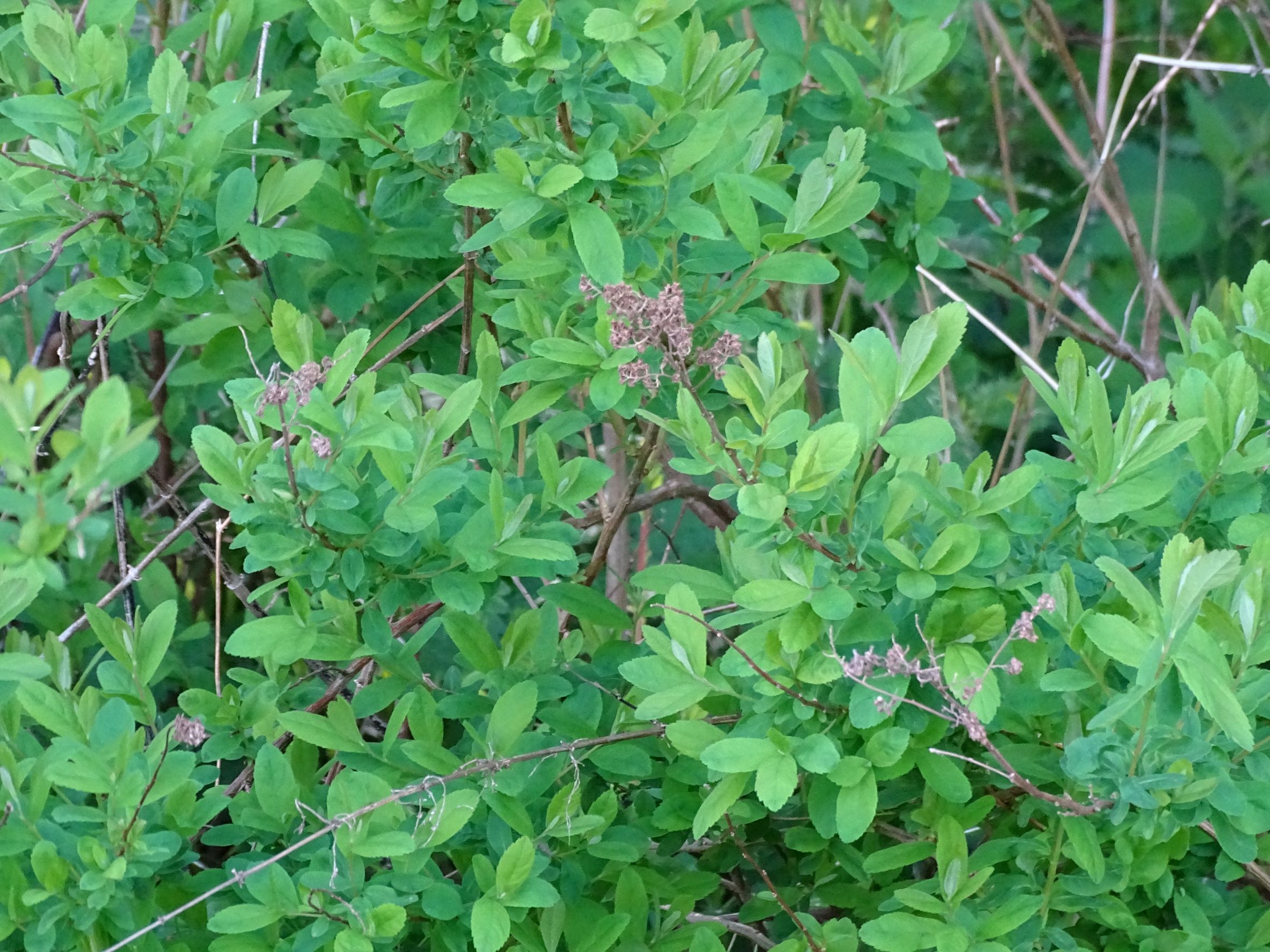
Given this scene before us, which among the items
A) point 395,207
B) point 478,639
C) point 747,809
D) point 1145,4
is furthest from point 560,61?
point 1145,4

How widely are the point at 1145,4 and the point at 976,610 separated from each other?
106 inches

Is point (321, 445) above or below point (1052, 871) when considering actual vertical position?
above

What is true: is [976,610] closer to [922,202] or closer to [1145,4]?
[922,202]

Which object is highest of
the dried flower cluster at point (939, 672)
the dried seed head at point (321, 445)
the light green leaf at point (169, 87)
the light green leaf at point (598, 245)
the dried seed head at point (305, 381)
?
the light green leaf at point (169, 87)

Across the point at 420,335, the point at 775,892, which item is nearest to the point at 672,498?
the point at 420,335

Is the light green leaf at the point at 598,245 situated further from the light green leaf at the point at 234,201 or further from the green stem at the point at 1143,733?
the green stem at the point at 1143,733

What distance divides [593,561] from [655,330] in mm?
467

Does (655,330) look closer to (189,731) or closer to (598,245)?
(598,245)

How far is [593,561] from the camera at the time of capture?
1309 millimetres

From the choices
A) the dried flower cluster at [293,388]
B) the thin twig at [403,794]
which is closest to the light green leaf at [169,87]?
the dried flower cluster at [293,388]

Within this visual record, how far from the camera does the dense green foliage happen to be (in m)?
0.87

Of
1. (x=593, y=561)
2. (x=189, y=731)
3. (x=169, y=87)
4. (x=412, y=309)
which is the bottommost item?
(x=593, y=561)

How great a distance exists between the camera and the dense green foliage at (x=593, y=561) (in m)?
0.87

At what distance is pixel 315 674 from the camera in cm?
124
